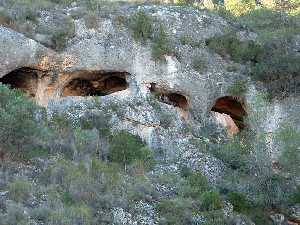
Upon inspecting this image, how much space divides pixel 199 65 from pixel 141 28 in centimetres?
269

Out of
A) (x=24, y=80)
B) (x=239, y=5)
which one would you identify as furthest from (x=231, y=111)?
(x=239, y=5)

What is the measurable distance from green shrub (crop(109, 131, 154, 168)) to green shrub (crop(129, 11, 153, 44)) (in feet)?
16.2

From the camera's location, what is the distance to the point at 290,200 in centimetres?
1780

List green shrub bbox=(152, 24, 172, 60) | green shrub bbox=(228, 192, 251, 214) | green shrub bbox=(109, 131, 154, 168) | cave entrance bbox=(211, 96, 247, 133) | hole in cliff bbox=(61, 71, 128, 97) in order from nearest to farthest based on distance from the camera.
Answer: green shrub bbox=(228, 192, 251, 214) < green shrub bbox=(109, 131, 154, 168) < green shrub bbox=(152, 24, 172, 60) < hole in cliff bbox=(61, 71, 128, 97) < cave entrance bbox=(211, 96, 247, 133)

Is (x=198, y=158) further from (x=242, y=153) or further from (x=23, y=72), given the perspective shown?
(x=23, y=72)

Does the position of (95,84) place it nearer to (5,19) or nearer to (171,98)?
(171,98)

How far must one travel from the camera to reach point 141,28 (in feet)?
78.1

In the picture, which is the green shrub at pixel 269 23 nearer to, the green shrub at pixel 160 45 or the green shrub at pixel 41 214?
the green shrub at pixel 160 45

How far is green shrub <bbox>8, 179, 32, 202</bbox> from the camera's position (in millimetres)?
13984

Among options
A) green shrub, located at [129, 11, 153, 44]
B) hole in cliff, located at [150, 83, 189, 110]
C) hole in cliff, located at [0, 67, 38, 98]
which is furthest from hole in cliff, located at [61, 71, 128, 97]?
green shrub, located at [129, 11, 153, 44]

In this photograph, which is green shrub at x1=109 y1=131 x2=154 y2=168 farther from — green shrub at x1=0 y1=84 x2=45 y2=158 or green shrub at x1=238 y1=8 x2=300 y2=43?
green shrub at x1=238 y1=8 x2=300 y2=43

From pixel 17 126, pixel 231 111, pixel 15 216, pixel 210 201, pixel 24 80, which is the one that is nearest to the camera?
pixel 15 216

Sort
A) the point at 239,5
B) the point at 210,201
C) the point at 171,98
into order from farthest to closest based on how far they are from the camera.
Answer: the point at 239,5 < the point at 171,98 < the point at 210,201

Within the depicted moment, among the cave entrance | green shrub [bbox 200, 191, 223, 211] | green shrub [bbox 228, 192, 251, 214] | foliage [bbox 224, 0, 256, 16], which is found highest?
green shrub [bbox 200, 191, 223, 211]
